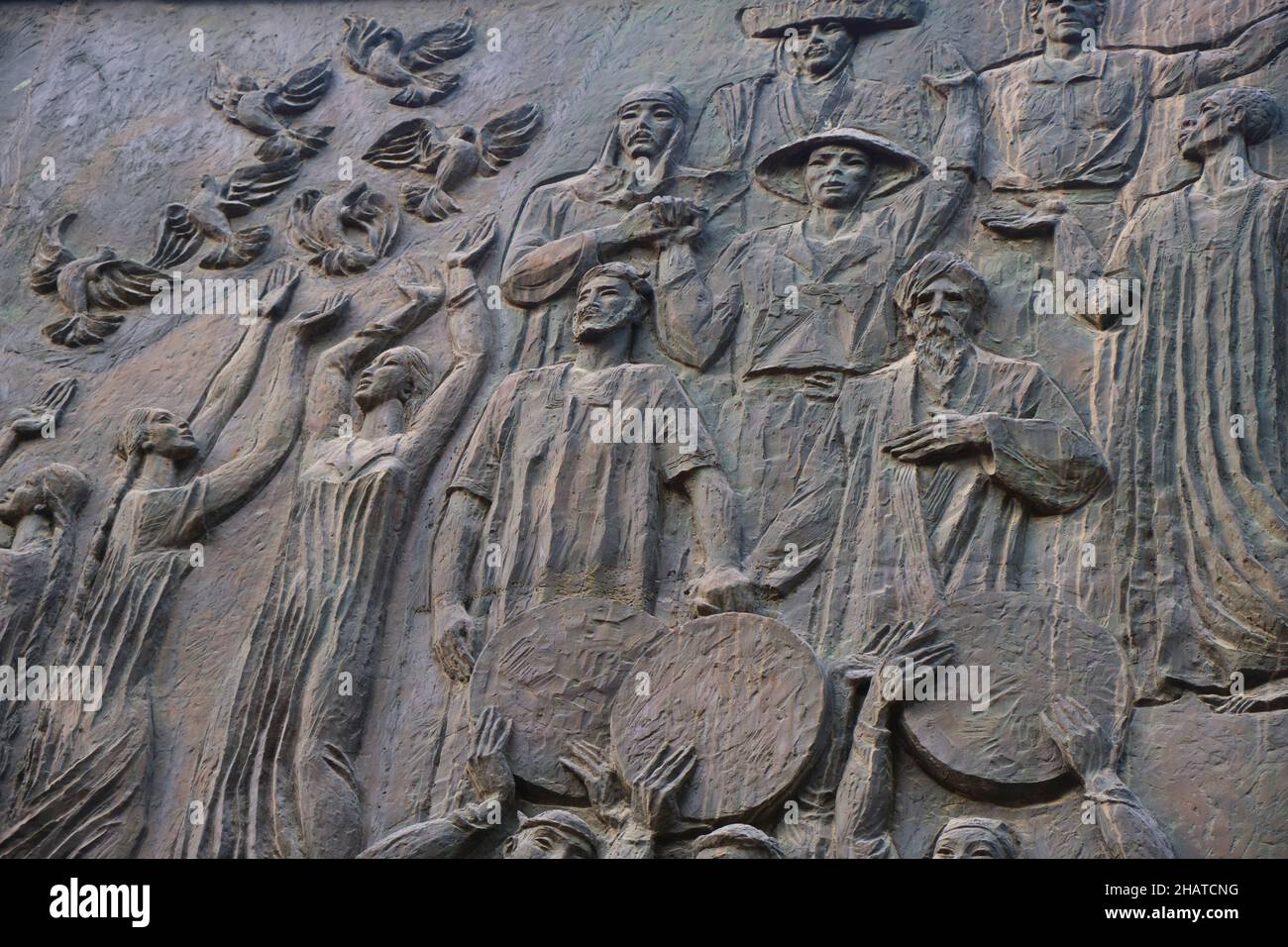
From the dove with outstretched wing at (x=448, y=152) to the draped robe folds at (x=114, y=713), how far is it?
2063mm

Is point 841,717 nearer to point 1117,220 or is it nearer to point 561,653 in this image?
point 561,653

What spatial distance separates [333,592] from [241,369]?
1619 mm

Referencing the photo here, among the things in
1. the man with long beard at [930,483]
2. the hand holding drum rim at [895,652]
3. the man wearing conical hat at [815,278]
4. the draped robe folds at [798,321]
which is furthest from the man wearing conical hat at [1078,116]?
the hand holding drum rim at [895,652]

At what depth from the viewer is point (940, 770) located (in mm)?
9172

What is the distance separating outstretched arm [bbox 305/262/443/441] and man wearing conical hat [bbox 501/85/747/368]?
0.45 meters

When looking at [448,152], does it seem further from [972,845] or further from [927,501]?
[972,845]

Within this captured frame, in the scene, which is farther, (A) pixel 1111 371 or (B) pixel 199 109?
(B) pixel 199 109

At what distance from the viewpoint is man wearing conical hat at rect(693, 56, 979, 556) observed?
10375 mm

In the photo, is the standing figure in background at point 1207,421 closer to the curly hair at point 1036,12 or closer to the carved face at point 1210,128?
the carved face at point 1210,128

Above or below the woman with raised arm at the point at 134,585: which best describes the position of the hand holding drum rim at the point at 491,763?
below

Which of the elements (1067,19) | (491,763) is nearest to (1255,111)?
(1067,19)

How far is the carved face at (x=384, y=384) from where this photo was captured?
1080 centimetres

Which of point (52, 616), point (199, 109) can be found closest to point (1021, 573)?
point (52, 616)

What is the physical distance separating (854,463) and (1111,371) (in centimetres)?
128
